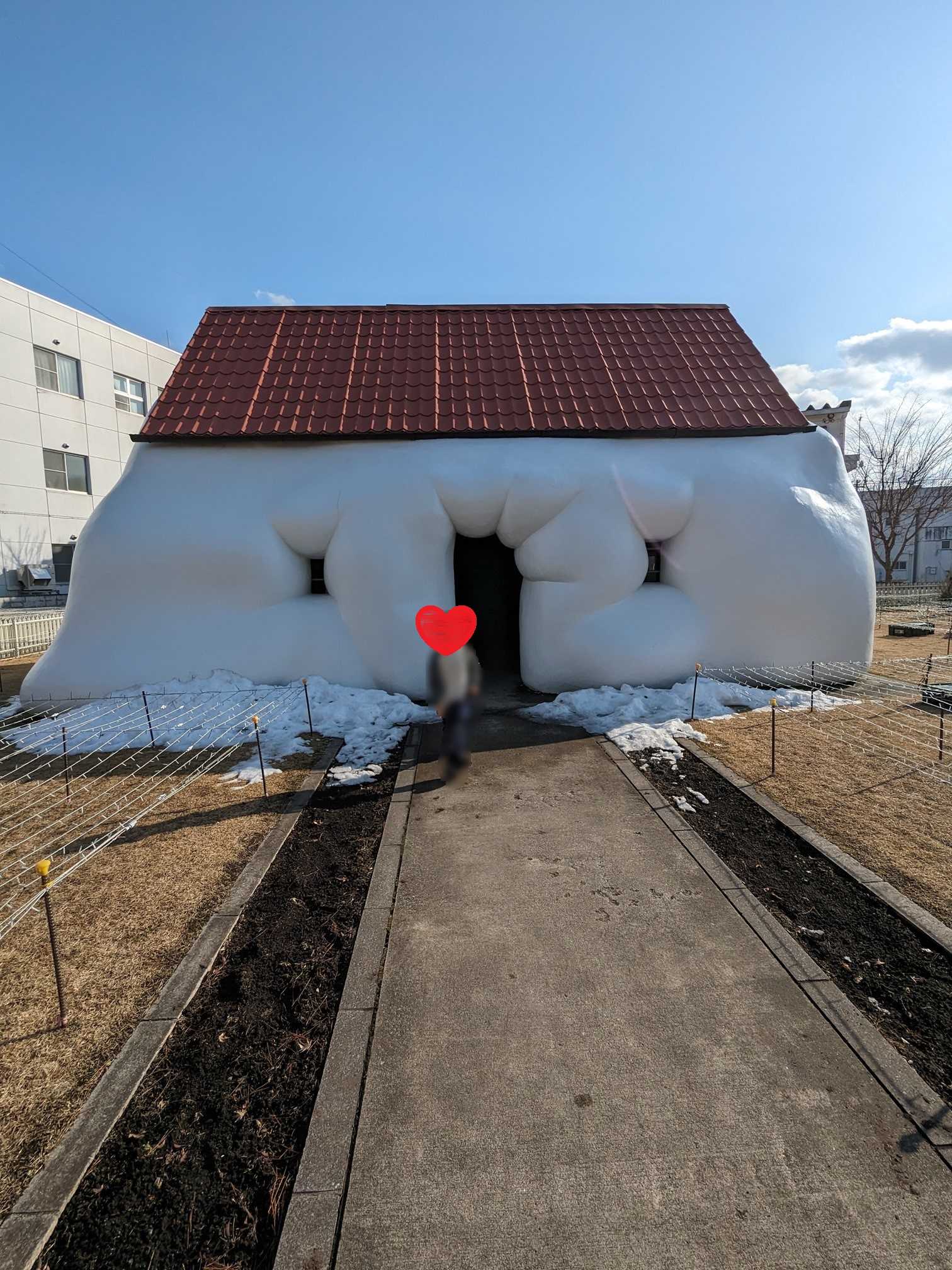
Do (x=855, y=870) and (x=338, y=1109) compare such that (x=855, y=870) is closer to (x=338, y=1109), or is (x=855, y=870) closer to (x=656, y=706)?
(x=338, y=1109)

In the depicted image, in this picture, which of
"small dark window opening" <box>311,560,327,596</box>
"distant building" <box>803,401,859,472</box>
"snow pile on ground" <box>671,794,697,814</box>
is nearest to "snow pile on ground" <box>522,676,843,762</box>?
"snow pile on ground" <box>671,794,697,814</box>

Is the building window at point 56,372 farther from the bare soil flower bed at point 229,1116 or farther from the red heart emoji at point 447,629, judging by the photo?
the bare soil flower bed at point 229,1116

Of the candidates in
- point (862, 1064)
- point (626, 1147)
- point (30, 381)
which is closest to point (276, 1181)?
point (626, 1147)

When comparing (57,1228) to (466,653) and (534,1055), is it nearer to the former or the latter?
(534,1055)

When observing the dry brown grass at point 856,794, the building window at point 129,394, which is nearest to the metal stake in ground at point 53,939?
the dry brown grass at point 856,794

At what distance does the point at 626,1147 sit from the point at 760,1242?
471mm

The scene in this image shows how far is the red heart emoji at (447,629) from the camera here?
251 inches

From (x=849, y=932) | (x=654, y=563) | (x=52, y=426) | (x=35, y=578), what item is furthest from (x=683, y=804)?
(x=52, y=426)

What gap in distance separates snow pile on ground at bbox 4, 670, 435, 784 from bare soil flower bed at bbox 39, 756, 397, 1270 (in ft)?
8.67

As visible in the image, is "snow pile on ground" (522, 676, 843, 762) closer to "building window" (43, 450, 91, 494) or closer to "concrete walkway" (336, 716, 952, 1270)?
"concrete walkway" (336, 716, 952, 1270)

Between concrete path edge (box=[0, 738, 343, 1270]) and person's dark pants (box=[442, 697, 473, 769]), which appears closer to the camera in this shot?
concrete path edge (box=[0, 738, 343, 1270])

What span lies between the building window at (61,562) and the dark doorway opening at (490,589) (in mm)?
17513

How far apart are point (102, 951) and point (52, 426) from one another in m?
25.0

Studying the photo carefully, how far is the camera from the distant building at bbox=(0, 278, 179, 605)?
20844 millimetres
